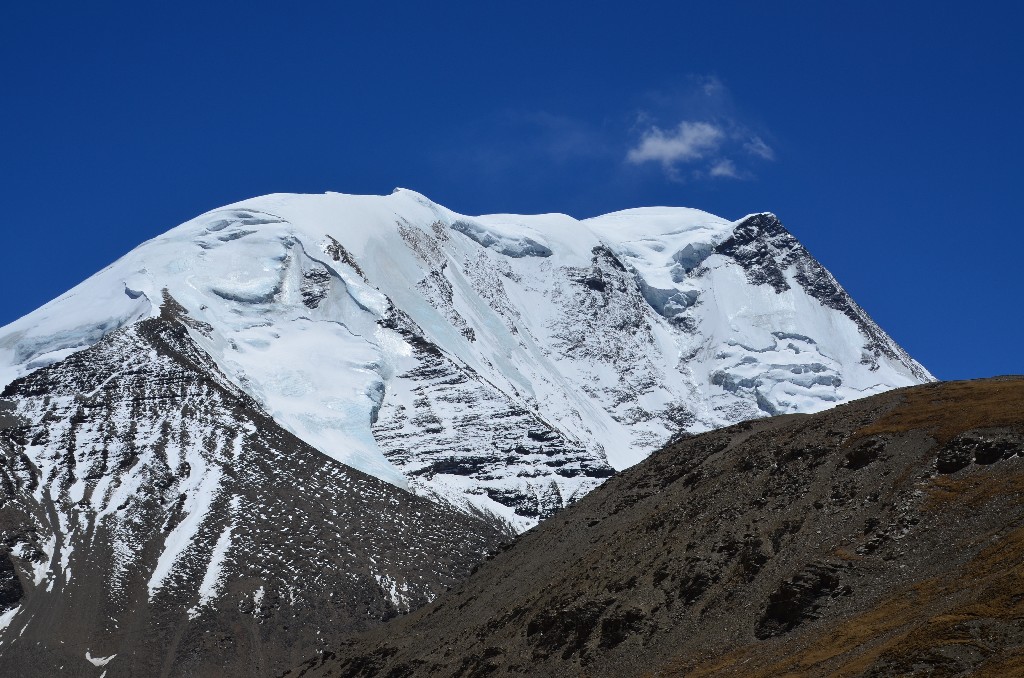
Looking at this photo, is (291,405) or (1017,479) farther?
(291,405)

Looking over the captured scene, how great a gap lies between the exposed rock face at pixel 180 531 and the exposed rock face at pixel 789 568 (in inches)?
1976

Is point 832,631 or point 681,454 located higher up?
point 681,454

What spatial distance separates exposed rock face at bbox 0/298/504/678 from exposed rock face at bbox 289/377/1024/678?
165ft

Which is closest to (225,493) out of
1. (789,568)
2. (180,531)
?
(180,531)

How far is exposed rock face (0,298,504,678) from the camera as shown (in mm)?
126812

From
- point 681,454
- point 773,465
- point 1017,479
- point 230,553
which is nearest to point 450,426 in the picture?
point 230,553

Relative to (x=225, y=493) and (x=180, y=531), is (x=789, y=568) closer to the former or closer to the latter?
(x=180, y=531)

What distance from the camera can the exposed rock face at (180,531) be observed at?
126812mm

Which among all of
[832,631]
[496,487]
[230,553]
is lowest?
[832,631]

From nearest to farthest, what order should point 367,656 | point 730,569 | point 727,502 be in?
point 730,569, point 727,502, point 367,656

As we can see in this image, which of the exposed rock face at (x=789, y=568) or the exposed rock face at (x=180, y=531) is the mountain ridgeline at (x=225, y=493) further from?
the exposed rock face at (x=789, y=568)

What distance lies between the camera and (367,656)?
7919 centimetres

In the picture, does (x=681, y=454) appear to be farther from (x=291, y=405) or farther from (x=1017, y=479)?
(x=291, y=405)

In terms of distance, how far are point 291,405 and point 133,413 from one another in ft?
77.9
